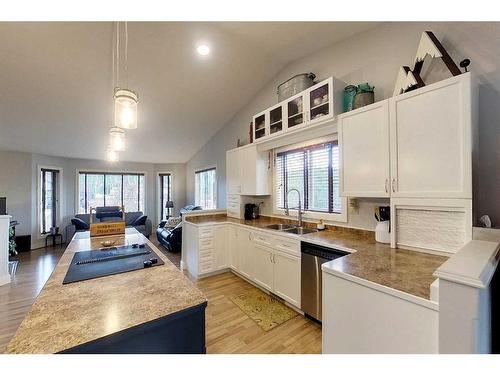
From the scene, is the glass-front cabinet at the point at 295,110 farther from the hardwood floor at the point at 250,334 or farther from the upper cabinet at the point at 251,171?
the hardwood floor at the point at 250,334

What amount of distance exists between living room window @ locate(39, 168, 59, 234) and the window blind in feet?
20.2

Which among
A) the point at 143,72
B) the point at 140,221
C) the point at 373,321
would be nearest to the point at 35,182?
the point at 140,221

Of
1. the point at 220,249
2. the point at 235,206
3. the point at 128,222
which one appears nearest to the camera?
the point at 220,249

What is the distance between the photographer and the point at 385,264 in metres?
1.46

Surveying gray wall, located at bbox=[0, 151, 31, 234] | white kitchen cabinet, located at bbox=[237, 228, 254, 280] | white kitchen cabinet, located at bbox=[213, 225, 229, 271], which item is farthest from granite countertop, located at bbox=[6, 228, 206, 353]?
gray wall, located at bbox=[0, 151, 31, 234]

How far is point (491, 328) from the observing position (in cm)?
104

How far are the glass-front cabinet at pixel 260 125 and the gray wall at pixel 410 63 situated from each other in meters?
0.52

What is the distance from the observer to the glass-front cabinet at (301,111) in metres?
2.36

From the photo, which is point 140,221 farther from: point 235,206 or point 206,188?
point 235,206

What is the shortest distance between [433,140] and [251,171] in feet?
7.85

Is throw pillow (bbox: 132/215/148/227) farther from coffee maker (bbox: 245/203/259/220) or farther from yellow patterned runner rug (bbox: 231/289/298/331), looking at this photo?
yellow patterned runner rug (bbox: 231/289/298/331)

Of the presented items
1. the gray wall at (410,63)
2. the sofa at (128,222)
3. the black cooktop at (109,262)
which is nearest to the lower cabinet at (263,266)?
the gray wall at (410,63)
